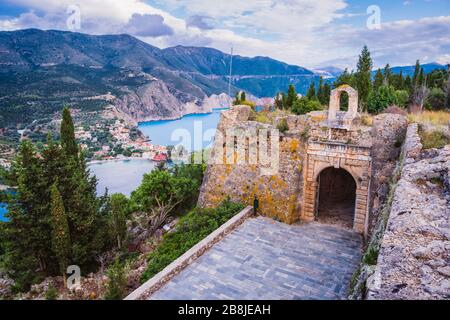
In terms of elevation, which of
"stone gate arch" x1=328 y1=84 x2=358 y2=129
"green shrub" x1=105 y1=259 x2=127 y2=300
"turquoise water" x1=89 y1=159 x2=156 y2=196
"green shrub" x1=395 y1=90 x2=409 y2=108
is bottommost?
"turquoise water" x1=89 y1=159 x2=156 y2=196

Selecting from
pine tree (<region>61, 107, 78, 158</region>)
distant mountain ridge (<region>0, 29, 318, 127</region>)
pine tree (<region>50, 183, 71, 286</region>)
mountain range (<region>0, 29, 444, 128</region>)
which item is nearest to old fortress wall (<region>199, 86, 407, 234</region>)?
pine tree (<region>50, 183, 71, 286</region>)

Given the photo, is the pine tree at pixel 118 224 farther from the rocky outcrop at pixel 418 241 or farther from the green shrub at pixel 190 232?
the rocky outcrop at pixel 418 241

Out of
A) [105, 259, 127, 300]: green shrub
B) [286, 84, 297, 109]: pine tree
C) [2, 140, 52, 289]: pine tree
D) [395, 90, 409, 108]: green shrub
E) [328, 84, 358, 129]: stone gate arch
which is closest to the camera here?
[105, 259, 127, 300]: green shrub

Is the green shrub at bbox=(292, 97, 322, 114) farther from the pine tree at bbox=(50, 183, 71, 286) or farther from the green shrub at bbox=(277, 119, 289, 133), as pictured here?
the pine tree at bbox=(50, 183, 71, 286)

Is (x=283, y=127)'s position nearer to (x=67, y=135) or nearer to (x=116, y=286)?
(x=116, y=286)

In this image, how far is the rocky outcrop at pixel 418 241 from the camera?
332cm

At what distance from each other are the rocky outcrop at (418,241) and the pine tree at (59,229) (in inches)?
385

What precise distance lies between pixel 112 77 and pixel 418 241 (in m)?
67.4

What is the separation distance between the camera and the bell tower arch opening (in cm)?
1259

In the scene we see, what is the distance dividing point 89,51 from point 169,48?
29229 millimetres

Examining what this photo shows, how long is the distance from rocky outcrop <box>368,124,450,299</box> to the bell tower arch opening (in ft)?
20.7

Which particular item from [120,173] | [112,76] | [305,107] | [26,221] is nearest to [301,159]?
[26,221]

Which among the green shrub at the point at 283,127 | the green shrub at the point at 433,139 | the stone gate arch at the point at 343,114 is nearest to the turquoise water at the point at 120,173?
the green shrub at the point at 283,127
